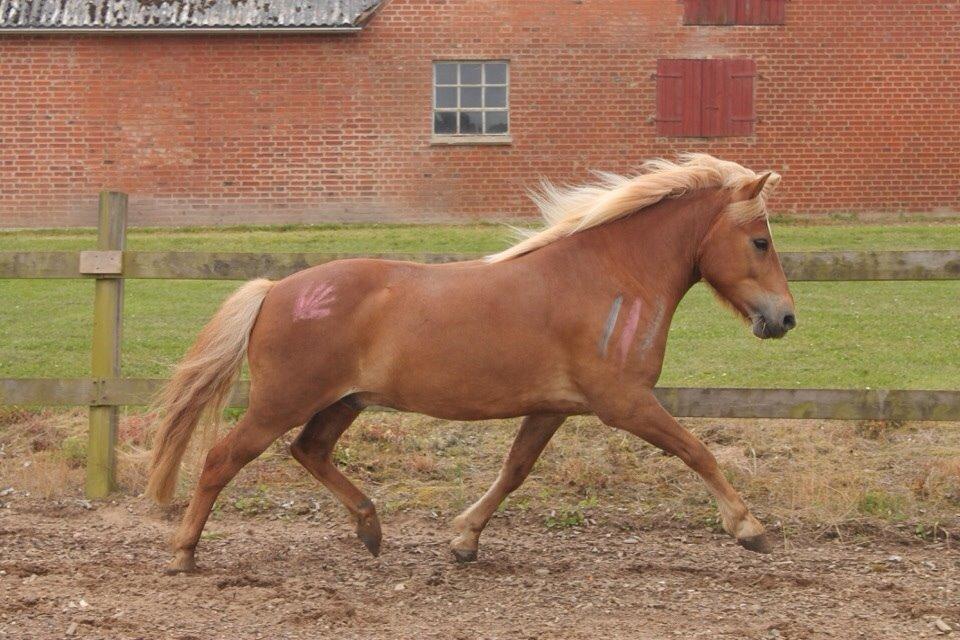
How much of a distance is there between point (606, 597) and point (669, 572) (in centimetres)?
51

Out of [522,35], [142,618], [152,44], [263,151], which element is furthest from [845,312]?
[152,44]

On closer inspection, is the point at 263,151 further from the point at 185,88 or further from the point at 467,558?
the point at 467,558

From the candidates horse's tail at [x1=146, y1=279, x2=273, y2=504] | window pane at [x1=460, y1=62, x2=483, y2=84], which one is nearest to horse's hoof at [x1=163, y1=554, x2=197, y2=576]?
horse's tail at [x1=146, y1=279, x2=273, y2=504]

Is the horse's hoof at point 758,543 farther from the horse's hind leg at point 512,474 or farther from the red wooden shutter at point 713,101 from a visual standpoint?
the red wooden shutter at point 713,101

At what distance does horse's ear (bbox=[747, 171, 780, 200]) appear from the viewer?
5355 mm

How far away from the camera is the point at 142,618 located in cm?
481

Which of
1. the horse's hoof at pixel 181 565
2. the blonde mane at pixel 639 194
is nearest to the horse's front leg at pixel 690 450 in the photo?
the blonde mane at pixel 639 194

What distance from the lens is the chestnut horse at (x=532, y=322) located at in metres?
5.33

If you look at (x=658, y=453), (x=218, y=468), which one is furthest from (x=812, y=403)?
(x=218, y=468)

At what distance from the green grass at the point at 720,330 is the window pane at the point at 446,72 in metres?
5.14

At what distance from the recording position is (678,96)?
19.6 metres

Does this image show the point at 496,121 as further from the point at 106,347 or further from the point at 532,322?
the point at 532,322

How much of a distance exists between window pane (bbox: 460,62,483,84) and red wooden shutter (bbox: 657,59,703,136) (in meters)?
2.98

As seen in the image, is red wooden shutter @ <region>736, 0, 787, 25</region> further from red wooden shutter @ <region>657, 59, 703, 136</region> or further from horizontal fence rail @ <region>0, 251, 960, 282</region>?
horizontal fence rail @ <region>0, 251, 960, 282</region>
